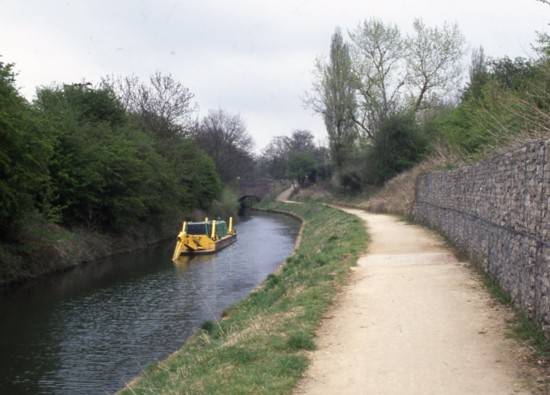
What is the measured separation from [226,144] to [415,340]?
2709 inches

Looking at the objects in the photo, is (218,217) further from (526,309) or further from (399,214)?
(526,309)

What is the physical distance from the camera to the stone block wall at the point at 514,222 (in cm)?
755

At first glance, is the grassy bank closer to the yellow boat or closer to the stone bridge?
the yellow boat

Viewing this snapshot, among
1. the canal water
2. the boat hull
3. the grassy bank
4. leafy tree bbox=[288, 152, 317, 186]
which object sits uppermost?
leafy tree bbox=[288, 152, 317, 186]

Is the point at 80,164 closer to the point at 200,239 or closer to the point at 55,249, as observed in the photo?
the point at 55,249

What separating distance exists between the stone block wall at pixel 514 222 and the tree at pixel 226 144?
54.7 metres

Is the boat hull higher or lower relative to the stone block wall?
lower

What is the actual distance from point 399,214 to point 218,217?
20.5m

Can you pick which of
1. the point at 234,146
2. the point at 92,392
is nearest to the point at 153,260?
the point at 92,392

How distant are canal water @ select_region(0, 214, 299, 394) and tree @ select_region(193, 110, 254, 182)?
44274 mm

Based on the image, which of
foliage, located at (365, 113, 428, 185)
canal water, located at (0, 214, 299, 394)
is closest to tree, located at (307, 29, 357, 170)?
foliage, located at (365, 113, 428, 185)

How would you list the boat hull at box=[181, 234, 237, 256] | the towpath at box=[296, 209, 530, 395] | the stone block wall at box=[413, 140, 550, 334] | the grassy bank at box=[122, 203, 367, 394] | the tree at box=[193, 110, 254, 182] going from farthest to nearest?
the tree at box=[193, 110, 254, 182]
the boat hull at box=[181, 234, 237, 256]
the stone block wall at box=[413, 140, 550, 334]
the grassy bank at box=[122, 203, 367, 394]
the towpath at box=[296, 209, 530, 395]

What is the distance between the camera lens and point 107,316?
1574cm

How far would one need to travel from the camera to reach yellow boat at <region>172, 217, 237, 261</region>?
28453mm
